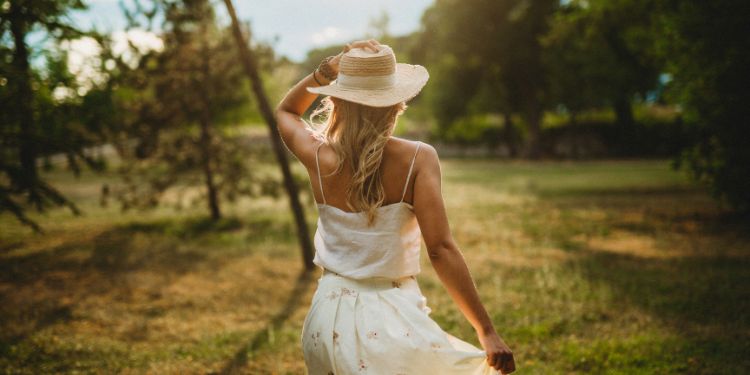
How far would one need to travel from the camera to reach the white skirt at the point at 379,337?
2.16 meters

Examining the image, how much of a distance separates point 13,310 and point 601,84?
32.1 m

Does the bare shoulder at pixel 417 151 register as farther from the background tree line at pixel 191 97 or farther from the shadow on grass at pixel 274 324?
the background tree line at pixel 191 97

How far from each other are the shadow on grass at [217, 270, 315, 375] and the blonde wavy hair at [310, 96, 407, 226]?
2966mm

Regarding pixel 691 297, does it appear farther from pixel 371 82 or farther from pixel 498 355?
pixel 371 82

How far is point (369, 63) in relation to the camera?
2373mm

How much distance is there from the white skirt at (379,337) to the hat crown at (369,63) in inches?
35.8

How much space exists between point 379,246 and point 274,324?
12.9 feet

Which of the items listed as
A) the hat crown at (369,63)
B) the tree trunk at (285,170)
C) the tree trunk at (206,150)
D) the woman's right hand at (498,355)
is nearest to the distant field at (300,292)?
the tree trunk at (285,170)

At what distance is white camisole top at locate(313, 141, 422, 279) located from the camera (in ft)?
Result: 7.55

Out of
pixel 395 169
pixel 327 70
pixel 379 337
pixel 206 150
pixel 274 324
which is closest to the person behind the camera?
pixel 379 337

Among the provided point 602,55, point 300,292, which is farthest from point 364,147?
point 602,55

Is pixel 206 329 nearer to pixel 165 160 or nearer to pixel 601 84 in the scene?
pixel 165 160

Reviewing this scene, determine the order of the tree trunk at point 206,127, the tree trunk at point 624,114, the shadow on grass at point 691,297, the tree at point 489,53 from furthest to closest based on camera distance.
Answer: the tree trunk at point 624,114
the tree at point 489,53
the tree trunk at point 206,127
the shadow on grass at point 691,297

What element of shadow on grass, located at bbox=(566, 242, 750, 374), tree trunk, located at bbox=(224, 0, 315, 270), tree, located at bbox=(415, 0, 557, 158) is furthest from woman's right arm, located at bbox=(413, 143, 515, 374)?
tree, located at bbox=(415, 0, 557, 158)
